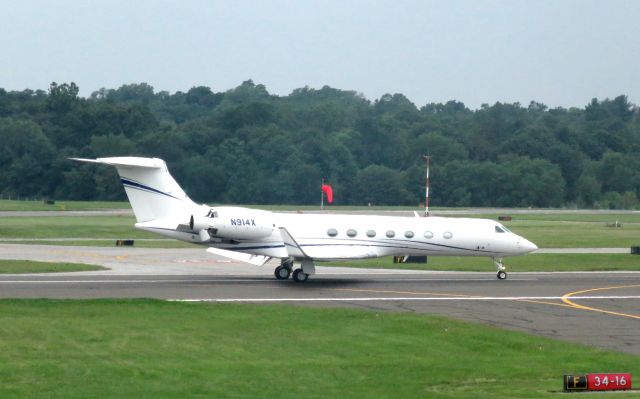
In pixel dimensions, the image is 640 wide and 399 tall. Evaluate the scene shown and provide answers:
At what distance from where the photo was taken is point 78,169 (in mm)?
97312

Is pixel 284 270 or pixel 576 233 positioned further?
pixel 576 233

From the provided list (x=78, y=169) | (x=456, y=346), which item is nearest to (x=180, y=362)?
(x=456, y=346)

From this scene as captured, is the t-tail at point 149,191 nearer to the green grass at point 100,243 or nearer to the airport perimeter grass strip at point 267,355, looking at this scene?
the airport perimeter grass strip at point 267,355

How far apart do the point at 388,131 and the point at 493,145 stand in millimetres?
13073

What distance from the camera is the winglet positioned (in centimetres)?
3466

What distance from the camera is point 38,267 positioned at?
38.8 meters

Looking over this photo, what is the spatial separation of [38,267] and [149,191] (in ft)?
20.1

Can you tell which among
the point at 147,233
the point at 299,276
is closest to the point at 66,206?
the point at 147,233

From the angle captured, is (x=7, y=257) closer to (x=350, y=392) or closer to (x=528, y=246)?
(x=528, y=246)

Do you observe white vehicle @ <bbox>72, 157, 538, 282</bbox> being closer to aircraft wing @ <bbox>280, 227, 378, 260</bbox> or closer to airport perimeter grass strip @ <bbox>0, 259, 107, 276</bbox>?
aircraft wing @ <bbox>280, 227, 378, 260</bbox>

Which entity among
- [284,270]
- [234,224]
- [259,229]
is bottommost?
[284,270]

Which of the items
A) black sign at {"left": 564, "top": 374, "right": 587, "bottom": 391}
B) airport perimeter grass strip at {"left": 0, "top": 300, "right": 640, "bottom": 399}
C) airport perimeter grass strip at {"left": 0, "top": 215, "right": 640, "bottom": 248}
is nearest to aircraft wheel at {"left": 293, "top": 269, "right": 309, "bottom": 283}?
airport perimeter grass strip at {"left": 0, "top": 300, "right": 640, "bottom": 399}

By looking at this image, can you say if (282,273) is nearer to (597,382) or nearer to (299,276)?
(299,276)

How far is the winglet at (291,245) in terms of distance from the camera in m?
34.7
